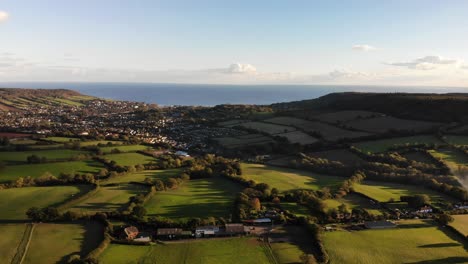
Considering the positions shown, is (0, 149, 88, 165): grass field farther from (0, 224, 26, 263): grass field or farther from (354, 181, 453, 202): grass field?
(354, 181, 453, 202): grass field

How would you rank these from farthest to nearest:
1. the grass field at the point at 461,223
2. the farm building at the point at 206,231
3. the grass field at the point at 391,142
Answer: the grass field at the point at 391,142 → the grass field at the point at 461,223 → the farm building at the point at 206,231

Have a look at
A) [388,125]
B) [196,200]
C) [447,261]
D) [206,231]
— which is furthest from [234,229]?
[388,125]

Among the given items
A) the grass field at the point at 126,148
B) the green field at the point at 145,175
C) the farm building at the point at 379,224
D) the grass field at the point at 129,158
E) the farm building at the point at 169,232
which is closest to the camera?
the farm building at the point at 169,232

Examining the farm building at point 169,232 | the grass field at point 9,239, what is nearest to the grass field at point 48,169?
the grass field at point 9,239

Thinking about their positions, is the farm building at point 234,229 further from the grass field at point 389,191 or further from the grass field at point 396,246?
the grass field at point 389,191

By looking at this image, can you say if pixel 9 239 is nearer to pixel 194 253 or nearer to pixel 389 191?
pixel 194 253

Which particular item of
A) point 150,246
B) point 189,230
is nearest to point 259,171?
point 189,230

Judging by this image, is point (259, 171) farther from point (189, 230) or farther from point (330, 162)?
point (189, 230)
